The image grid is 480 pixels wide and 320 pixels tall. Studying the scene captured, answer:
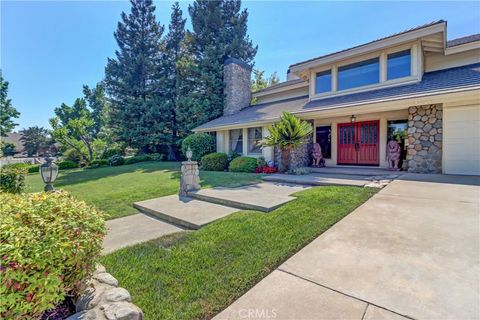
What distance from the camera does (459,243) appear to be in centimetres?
291

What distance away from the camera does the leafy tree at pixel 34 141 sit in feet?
125

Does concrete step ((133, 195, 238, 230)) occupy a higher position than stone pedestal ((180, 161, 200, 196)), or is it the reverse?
stone pedestal ((180, 161, 200, 196))

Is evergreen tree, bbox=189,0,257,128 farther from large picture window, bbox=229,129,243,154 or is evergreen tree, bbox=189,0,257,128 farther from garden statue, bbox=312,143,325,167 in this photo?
garden statue, bbox=312,143,325,167

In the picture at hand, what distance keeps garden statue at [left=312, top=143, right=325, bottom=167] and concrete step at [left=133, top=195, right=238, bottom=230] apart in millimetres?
7490

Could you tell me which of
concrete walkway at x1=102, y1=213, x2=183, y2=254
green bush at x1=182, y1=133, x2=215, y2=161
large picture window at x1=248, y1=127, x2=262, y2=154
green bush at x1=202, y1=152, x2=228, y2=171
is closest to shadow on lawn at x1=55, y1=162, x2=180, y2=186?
green bush at x1=182, y1=133, x2=215, y2=161

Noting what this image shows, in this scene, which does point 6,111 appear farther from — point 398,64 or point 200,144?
point 398,64

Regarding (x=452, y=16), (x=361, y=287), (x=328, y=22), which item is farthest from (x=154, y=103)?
(x=361, y=287)

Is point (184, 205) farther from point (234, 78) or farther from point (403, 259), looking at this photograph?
point (234, 78)

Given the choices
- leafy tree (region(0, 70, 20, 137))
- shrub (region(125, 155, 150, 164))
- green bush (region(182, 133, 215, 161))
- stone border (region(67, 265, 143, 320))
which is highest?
leafy tree (region(0, 70, 20, 137))

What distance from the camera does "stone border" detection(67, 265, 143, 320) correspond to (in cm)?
175

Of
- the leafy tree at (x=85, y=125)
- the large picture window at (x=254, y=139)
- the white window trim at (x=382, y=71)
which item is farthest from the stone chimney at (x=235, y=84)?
the leafy tree at (x=85, y=125)

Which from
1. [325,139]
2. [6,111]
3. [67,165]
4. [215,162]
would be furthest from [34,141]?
[325,139]

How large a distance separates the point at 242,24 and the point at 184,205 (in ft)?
63.0

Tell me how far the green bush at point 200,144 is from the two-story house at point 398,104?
1.78 meters
